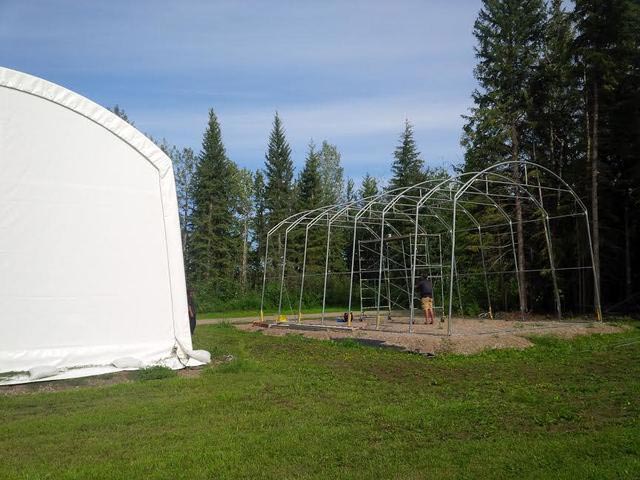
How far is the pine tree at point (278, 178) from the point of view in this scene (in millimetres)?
45562

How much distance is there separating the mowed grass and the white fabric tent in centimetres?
146

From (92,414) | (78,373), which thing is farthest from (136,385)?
(92,414)

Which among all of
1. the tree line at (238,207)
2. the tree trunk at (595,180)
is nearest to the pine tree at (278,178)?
Answer: the tree line at (238,207)

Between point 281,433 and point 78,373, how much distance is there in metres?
5.34

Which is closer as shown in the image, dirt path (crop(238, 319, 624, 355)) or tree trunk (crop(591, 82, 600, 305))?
dirt path (crop(238, 319, 624, 355))

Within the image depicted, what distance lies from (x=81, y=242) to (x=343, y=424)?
6.38m

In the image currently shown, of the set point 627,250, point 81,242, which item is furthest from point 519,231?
point 81,242

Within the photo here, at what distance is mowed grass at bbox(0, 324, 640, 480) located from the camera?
4.79 metres

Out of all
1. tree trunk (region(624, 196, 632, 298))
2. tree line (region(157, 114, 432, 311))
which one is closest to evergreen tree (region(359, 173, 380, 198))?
tree line (region(157, 114, 432, 311))

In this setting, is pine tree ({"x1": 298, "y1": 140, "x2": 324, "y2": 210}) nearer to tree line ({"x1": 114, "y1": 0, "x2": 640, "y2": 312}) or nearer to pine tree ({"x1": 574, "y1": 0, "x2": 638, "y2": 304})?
tree line ({"x1": 114, "y1": 0, "x2": 640, "y2": 312})

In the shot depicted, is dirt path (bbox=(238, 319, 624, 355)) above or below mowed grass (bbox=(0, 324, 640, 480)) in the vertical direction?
below

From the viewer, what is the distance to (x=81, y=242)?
1027cm

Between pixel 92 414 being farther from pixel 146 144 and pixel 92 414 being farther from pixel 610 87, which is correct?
pixel 610 87

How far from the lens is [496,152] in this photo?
24.5 metres
